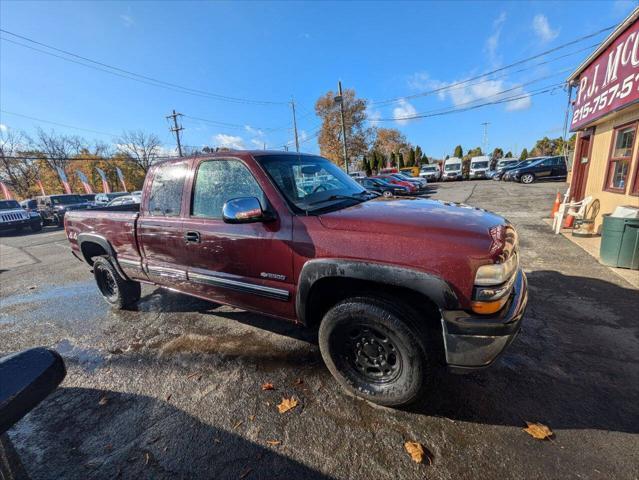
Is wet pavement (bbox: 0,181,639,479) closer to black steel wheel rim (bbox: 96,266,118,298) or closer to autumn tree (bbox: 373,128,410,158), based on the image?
black steel wheel rim (bbox: 96,266,118,298)

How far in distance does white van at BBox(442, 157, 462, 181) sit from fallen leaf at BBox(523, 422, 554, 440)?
107 ft

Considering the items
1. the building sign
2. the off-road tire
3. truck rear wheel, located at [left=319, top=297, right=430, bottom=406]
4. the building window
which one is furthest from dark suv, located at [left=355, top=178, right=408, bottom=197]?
truck rear wheel, located at [left=319, top=297, right=430, bottom=406]

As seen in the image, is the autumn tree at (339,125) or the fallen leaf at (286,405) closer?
the fallen leaf at (286,405)

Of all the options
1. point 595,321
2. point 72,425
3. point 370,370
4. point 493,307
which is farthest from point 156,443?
point 595,321

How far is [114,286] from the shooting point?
4.35 meters

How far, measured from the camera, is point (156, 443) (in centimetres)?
207

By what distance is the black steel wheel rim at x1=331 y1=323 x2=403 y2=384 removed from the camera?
2201mm

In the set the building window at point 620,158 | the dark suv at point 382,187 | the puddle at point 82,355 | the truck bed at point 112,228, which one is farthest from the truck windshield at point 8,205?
the building window at point 620,158

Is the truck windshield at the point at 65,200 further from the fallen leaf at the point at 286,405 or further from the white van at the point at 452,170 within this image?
the white van at the point at 452,170

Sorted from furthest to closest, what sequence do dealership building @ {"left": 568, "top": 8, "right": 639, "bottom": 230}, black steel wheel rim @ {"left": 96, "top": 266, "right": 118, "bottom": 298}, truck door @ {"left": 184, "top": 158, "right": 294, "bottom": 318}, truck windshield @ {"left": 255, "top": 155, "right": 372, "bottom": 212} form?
1. dealership building @ {"left": 568, "top": 8, "right": 639, "bottom": 230}
2. black steel wheel rim @ {"left": 96, "top": 266, "right": 118, "bottom": 298}
3. truck windshield @ {"left": 255, "top": 155, "right": 372, "bottom": 212}
4. truck door @ {"left": 184, "top": 158, "right": 294, "bottom": 318}

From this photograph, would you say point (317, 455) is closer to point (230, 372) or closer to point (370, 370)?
point (370, 370)

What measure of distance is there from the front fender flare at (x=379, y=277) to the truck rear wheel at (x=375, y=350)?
0.75 feet

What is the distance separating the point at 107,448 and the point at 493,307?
2810 millimetres

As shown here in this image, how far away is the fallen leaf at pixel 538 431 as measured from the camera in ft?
6.46
